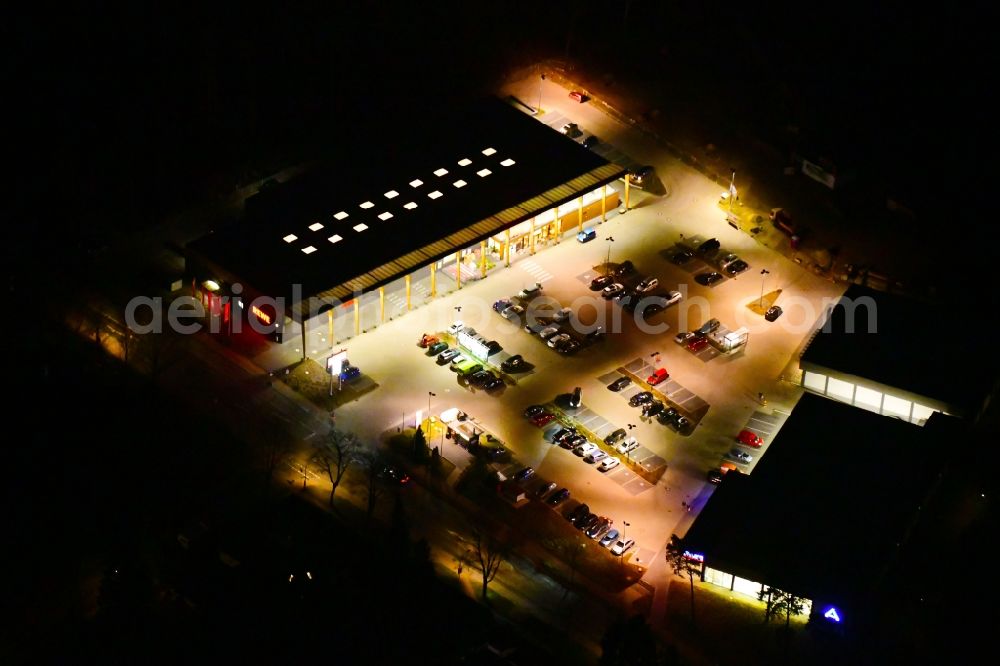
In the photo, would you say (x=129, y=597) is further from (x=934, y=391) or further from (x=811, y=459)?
(x=934, y=391)

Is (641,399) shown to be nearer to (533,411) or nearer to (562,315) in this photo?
(533,411)

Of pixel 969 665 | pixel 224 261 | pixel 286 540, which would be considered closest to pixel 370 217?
pixel 224 261

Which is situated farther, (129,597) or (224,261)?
(224,261)

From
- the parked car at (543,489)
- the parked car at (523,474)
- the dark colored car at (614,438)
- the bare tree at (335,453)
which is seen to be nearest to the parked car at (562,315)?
the dark colored car at (614,438)

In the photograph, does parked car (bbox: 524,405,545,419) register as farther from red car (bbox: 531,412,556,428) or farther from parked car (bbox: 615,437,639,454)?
parked car (bbox: 615,437,639,454)

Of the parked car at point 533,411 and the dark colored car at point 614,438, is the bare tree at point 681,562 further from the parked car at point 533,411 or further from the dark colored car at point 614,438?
the parked car at point 533,411

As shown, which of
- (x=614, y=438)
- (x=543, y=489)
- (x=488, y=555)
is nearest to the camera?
(x=488, y=555)

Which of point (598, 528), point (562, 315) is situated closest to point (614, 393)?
point (562, 315)
